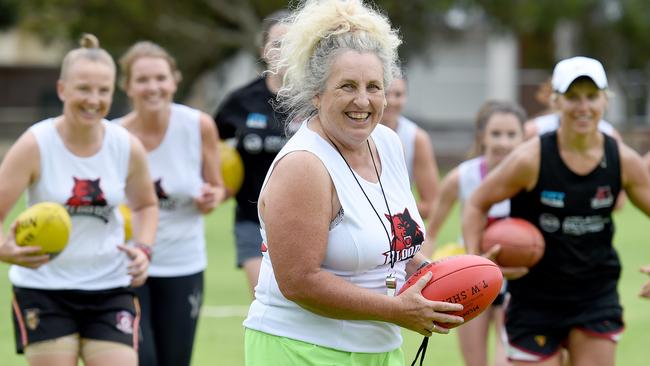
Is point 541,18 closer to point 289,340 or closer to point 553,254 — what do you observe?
point 553,254

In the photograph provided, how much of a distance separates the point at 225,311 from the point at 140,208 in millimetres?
5320

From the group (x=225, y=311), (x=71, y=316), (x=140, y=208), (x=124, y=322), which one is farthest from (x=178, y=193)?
(x=225, y=311)

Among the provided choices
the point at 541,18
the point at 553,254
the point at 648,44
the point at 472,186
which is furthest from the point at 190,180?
the point at 648,44

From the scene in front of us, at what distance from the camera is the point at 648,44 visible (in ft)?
132

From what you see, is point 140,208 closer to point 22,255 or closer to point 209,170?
point 22,255

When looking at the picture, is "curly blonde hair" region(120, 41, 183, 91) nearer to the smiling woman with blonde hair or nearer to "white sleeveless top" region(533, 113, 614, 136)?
"white sleeveless top" region(533, 113, 614, 136)

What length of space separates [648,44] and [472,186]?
112 ft

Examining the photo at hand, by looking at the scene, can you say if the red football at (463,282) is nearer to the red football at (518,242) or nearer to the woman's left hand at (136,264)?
the red football at (518,242)

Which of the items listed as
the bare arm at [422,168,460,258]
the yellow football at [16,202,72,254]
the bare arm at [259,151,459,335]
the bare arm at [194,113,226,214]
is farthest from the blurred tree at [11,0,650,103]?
the bare arm at [259,151,459,335]

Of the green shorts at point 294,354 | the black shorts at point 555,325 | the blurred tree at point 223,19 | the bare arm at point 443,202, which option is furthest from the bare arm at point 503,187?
the blurred tree at point 223,19

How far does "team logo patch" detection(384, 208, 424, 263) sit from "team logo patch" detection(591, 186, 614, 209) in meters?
1.95

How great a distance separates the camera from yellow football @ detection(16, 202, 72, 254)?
18.6 feet

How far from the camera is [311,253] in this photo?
4016 millimetres

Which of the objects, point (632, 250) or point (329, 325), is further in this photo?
point (632, 250)
